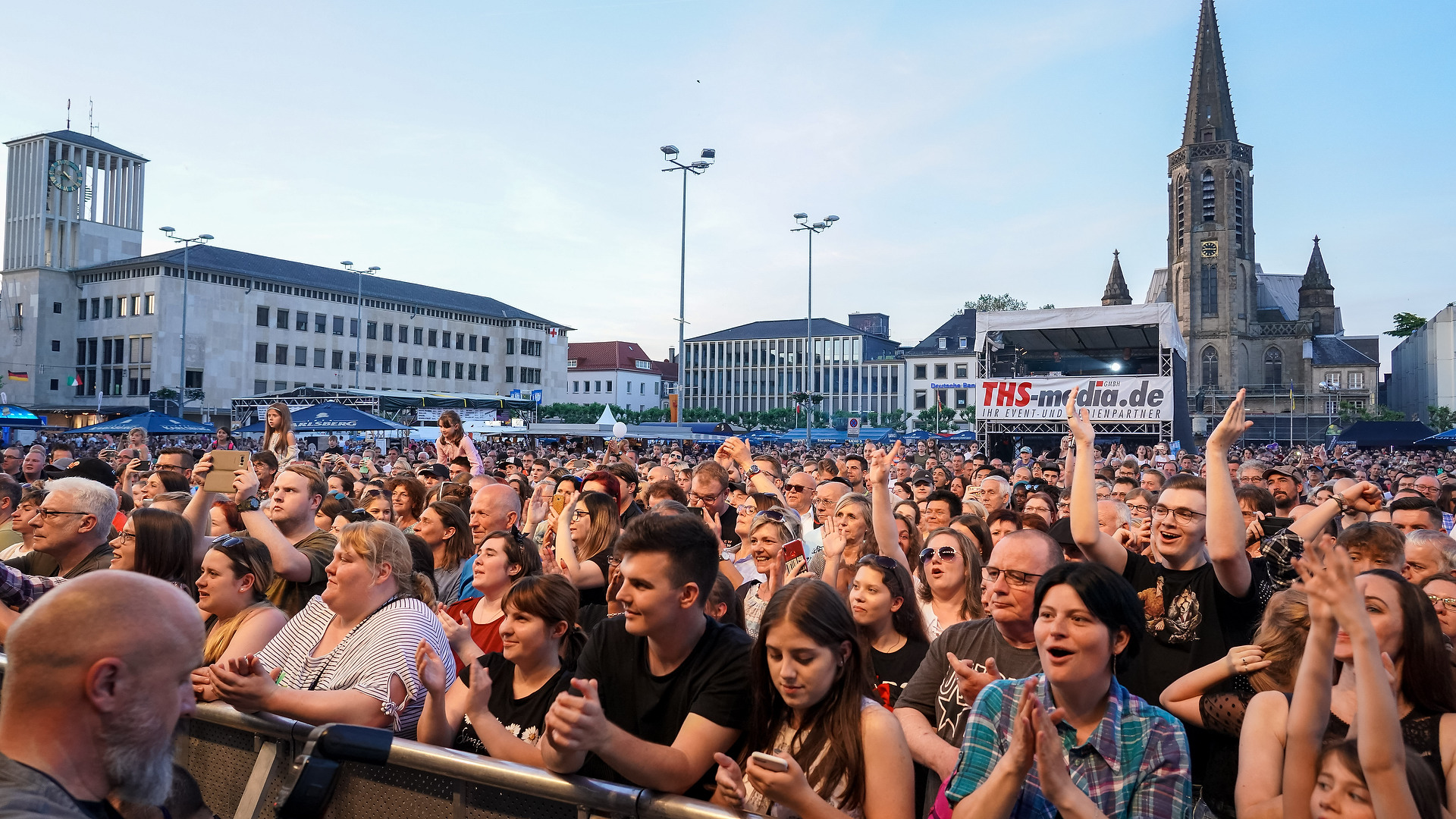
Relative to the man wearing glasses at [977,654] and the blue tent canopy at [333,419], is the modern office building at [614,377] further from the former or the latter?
the man wearing glasses at [977,654]

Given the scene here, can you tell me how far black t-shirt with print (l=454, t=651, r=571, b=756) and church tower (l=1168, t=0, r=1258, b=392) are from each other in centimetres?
8562

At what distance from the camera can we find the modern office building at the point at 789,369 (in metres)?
99.6

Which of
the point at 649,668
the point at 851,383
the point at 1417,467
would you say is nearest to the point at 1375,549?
the point at 649,668

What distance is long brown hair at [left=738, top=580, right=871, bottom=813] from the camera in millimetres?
2723

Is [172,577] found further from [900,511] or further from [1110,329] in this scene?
[1110,329]

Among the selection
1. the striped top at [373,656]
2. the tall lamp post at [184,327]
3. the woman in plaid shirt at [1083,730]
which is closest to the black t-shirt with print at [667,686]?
the woman in plaid shirt at [1083,730]

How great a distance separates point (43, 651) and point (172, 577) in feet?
10.4

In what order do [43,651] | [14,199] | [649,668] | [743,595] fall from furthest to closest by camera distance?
[14,199]
[743,595]
[649,668]
[43,651]

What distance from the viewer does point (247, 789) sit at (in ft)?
11.2

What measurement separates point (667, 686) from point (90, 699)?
5.07ft

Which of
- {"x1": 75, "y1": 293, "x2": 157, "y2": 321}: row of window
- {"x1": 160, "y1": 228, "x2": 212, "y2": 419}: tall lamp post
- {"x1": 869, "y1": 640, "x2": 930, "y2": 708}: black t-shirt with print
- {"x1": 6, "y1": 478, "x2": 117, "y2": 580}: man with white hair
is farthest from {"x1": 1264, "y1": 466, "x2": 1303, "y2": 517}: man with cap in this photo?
{"x1": 75, "y1": 293, "x2": 157, "y2": 321}: row of window

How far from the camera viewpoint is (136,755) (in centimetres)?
194

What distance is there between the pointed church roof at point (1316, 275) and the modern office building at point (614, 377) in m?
60.0

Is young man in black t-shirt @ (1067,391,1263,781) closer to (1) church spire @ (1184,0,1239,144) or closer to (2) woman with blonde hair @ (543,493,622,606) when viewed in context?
(2) woman with blonde hair @ (543,493,622,606)
